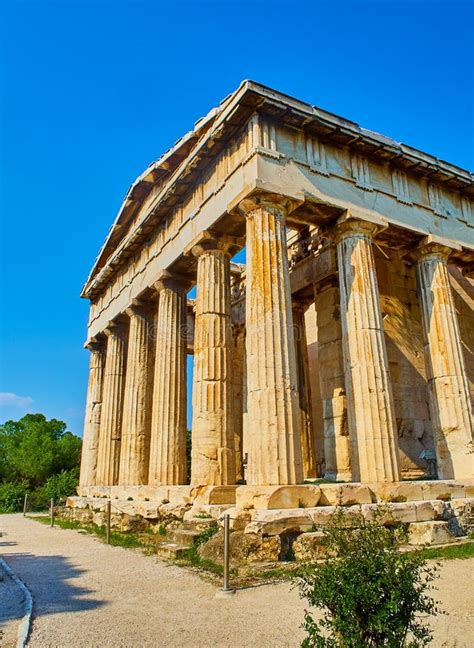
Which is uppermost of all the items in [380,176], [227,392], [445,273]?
[380,176]

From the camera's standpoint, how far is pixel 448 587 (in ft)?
22.2

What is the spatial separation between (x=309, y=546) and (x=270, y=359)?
3.60 m

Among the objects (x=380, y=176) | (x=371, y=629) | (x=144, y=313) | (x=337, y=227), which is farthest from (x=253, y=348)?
(x=144, y=313)

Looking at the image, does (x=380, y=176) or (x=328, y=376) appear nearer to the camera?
(x=380, y=176)

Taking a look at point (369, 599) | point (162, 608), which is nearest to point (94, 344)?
point (162, 608)

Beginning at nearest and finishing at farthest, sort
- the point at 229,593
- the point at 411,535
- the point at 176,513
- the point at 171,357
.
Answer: the point at 229,593, the point at 411,535, the point at 176,513, the point at 171,357

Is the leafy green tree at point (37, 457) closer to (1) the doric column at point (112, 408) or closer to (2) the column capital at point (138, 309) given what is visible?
(1) the doric column at point (112, 408)

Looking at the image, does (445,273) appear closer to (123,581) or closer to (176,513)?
(176,513)

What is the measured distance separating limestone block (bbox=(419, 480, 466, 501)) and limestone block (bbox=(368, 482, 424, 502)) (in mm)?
242

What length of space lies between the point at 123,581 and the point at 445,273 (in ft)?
37.1

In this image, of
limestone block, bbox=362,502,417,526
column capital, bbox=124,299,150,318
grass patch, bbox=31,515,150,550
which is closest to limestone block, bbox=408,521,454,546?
limestone block, bbox=362,502,417,526

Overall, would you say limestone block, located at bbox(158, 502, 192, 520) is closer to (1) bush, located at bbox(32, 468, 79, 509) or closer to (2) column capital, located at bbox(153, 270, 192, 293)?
(2) column capital, located at bbox(153, 270, 192, 293)

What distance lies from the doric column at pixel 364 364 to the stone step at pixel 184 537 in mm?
3754

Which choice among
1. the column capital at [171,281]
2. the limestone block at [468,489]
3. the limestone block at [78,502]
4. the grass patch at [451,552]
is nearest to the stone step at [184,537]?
the grass patch at [451,552]
